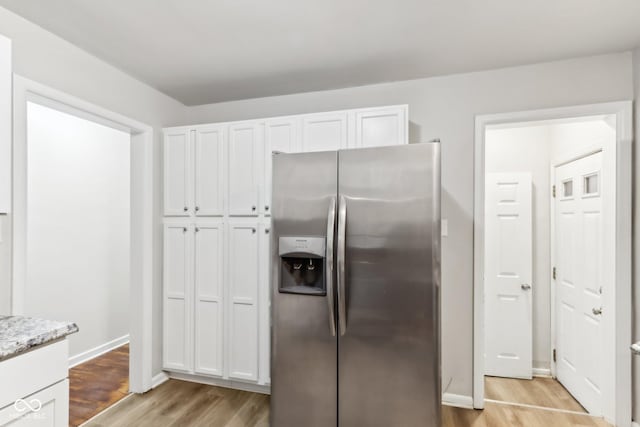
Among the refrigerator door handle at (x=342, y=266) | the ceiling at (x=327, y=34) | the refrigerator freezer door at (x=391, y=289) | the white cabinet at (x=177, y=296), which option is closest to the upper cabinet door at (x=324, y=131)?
the ceiling at (x=327, y=34)

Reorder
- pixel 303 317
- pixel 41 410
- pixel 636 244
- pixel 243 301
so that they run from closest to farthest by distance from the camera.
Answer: pixel 41 410
pixel 303 317
pixel 636 244
pixel 243 301

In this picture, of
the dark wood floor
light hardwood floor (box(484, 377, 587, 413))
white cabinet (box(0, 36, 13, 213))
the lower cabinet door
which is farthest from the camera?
light hardwood floor (box(484, 377, 587, 413))

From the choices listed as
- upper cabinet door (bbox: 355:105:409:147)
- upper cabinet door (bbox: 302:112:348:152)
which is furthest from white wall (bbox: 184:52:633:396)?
upper cabinet door (bbox: 302:112:348:152)

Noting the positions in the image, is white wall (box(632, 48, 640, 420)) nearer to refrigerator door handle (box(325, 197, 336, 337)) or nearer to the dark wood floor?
refrigerator door handle (box(325, 197, 336, 337))

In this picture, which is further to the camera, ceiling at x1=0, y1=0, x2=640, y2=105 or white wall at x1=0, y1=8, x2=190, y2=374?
white wall at x1=0, y1=8, x2=190, y2=374

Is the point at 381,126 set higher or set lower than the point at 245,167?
higher

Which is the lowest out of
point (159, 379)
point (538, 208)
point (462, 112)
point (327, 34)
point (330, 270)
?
point (159, 379)

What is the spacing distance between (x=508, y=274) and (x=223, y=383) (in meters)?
2.73

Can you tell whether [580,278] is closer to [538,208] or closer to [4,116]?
[538,208]

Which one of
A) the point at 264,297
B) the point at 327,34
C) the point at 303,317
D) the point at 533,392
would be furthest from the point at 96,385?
the point at 533,392

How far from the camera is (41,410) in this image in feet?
4.10

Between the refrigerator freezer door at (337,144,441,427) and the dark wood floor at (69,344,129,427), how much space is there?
1872 mm

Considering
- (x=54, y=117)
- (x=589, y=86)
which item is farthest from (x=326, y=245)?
(x=54, y=117)

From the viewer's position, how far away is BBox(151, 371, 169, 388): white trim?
2.81 metres
